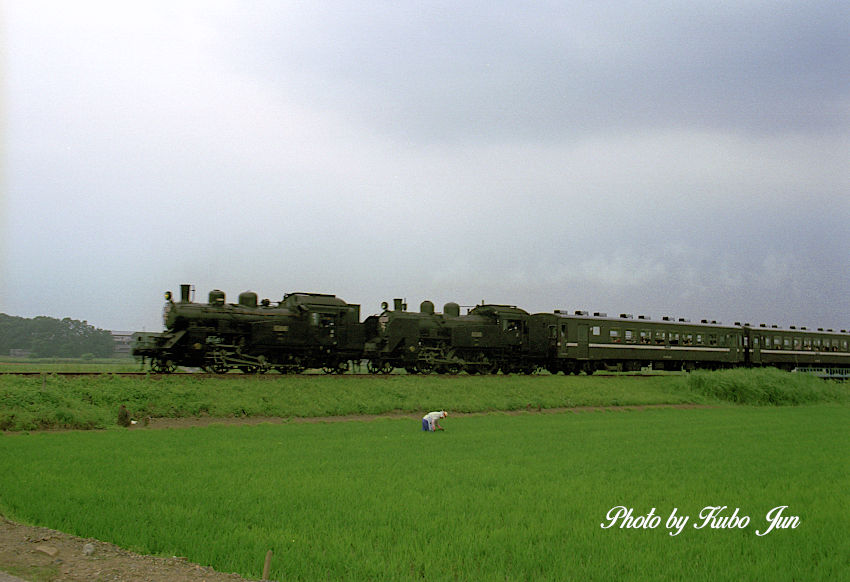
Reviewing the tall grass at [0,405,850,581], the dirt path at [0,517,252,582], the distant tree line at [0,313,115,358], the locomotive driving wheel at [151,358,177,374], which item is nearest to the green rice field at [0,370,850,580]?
the tall grass at [0,405,850,581]

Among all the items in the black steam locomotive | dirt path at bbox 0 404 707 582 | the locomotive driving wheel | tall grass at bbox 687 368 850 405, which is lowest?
tall grass at bbox 687 368 850 405

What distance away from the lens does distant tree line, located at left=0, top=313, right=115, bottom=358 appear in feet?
148

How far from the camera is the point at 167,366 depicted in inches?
1180

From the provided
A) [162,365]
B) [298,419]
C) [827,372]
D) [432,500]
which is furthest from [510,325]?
[827,372]

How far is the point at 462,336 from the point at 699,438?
19.5m

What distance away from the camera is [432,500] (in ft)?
36.4

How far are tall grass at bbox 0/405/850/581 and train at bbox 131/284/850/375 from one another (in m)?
10.3

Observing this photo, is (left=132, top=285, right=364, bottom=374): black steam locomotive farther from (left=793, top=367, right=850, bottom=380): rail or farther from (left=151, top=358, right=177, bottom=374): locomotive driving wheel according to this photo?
(left=793, top=367, right=850, bottom=380): rail

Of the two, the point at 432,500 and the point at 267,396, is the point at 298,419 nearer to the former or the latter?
the point at 267,396

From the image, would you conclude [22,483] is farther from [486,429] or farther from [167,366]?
[167,366]

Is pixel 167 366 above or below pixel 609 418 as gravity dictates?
above

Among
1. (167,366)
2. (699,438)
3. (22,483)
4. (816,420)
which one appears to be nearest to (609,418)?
(699,438)

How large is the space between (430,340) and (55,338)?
97.2ft

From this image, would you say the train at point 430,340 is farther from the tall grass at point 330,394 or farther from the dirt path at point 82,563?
the dirt path at point 82,563
